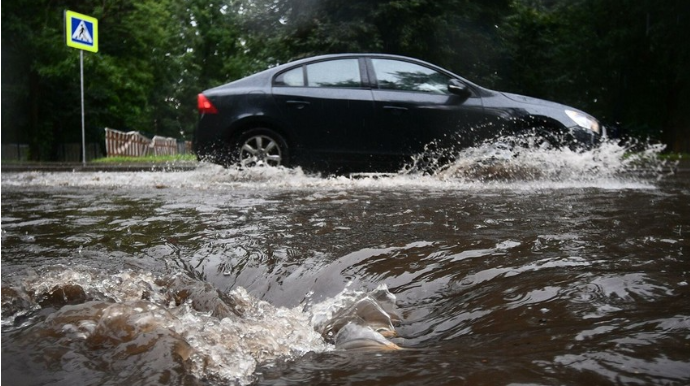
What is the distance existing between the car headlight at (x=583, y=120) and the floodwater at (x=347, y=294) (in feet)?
11.5

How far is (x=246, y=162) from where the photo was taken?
850 cm

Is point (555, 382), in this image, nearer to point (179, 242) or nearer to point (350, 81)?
point (179, 242)

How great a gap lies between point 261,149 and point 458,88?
2.33m

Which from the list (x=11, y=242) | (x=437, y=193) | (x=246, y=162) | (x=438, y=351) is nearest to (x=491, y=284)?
(x=438, y=351)

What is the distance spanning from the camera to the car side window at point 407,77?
8703 millimetres

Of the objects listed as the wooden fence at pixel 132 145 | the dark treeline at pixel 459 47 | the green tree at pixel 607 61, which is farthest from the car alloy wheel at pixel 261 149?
the wooden fence at pixel 132 145

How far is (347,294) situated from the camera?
2672mm

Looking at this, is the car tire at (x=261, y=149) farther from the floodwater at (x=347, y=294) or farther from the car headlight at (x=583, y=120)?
the floodwater at (x=347, y=294)

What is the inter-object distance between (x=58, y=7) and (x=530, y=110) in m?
8.24

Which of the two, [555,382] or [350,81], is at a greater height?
[350,81]

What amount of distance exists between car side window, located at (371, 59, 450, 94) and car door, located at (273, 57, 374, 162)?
25cm

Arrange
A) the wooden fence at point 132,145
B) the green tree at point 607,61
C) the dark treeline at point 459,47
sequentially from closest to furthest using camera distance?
1. the dark treeline at point 459,47
2. the green tree at point 607,61
3. the wooden fence at point 132,145

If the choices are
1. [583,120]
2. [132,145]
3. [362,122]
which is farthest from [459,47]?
[132,145]

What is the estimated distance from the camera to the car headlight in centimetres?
846
